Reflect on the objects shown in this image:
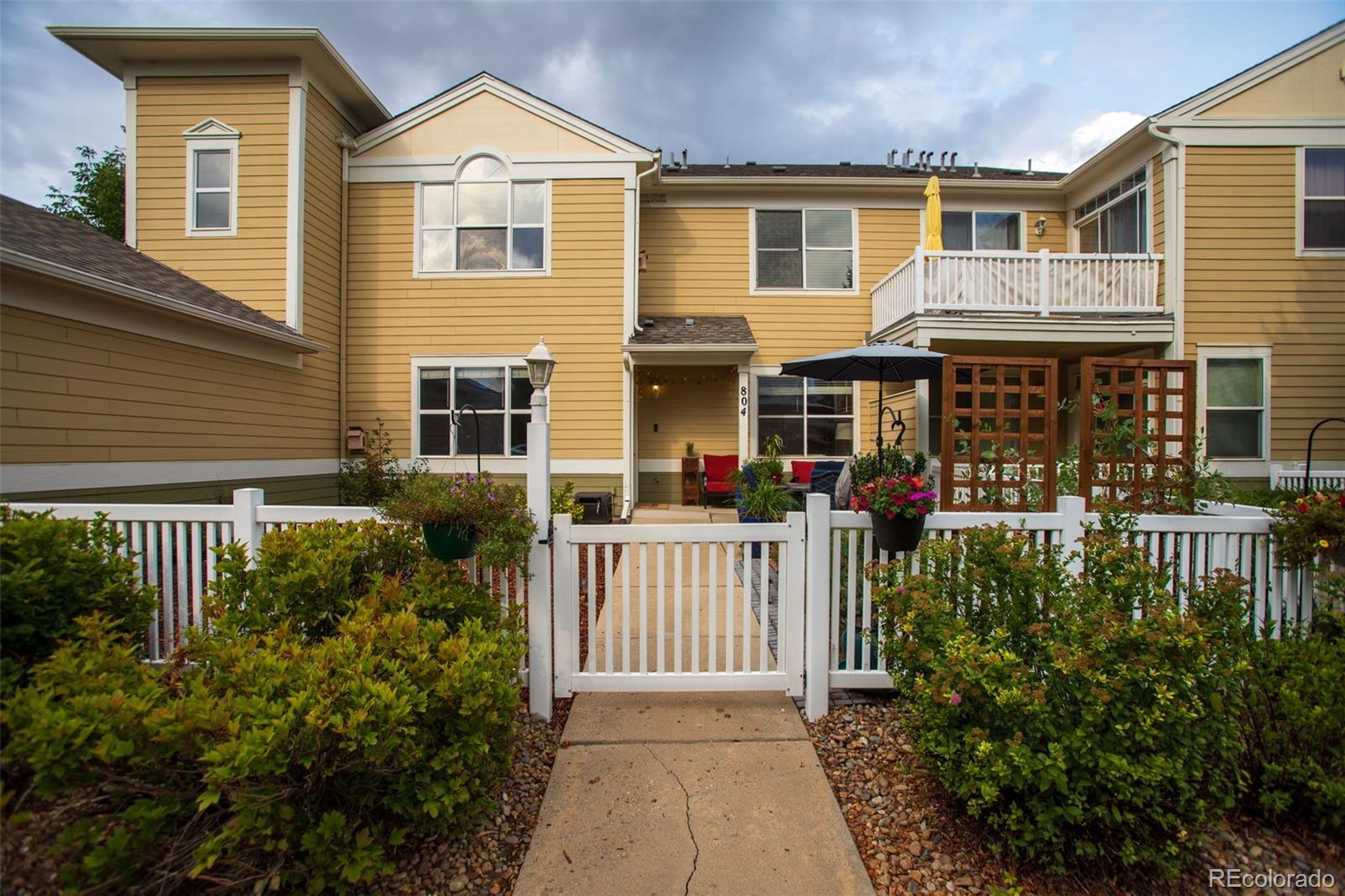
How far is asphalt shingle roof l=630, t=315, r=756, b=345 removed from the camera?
29.1 ft

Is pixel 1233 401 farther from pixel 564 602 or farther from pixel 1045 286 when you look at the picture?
pixel 564 602

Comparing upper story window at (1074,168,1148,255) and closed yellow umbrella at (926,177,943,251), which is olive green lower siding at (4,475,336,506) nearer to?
closed yellow umbrella at (926,177,943,251)

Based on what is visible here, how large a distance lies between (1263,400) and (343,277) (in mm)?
14242

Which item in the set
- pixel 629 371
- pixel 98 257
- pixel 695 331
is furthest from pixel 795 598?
pixel 98 257

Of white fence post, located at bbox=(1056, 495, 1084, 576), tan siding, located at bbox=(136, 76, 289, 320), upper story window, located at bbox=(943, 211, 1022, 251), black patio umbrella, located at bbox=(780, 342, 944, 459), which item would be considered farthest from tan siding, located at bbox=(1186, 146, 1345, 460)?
tan siding, located at bbox=(136, 76, 289, 320)

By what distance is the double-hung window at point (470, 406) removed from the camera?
886 centimetres

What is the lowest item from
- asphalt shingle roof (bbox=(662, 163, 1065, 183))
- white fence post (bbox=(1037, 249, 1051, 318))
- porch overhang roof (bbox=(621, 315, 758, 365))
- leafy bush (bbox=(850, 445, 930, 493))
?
leafy bush (bbox=(850, 445, 930, 493))

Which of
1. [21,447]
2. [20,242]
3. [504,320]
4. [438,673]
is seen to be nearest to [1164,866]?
[438,673]

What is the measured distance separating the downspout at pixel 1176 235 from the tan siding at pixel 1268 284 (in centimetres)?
11

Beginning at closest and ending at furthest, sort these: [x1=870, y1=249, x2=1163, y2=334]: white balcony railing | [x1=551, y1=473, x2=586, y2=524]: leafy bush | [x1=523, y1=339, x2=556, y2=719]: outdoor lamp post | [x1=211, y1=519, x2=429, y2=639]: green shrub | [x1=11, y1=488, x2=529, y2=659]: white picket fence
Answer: [x1=211, y1=519, x2=429, y2=639]: green shrub
[x1=523, y1=339, x2=556, y2=719]: outdoor lamp post
[x1=11, y1=488, x2=529, y2=659]: white picket fence
[x1=551, y1=473, x2=586, y2=524]: leafy bush
[x1=870, y1=249, x2=1163, y2=334]: white balcony railing

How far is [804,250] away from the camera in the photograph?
33.6ft

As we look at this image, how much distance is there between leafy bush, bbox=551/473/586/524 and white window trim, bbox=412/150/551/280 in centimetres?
344

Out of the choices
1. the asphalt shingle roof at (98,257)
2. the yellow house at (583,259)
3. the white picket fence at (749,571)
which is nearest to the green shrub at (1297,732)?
the white picket fence at (749,571)

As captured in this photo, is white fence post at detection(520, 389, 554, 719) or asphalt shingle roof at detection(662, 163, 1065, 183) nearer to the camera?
white fence post at detection(520, 389, 554, 719)
